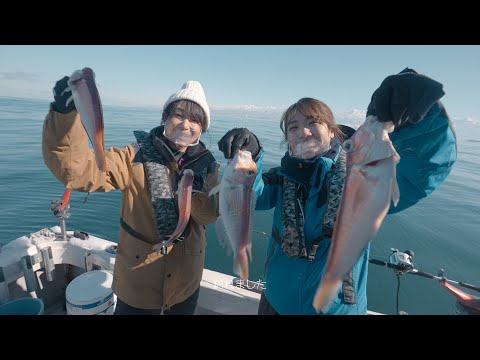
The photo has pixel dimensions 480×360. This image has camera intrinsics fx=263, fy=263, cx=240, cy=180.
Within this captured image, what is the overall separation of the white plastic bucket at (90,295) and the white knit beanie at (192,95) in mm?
2926

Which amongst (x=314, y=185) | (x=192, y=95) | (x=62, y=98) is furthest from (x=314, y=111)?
(x=62, y=98)

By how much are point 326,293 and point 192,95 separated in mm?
2251

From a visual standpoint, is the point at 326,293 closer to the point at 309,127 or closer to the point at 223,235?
the point at 223,235

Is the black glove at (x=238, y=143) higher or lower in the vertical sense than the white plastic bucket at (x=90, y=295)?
higher

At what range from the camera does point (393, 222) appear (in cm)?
954

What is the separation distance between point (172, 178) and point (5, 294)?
360cm

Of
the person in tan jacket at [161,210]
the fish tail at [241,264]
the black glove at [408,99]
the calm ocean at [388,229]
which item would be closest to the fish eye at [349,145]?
the black glove at [408,99]

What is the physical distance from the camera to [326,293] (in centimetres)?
164

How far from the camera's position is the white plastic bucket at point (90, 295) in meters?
3.76

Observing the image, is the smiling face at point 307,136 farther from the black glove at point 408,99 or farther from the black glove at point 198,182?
the black glove at point 198,182

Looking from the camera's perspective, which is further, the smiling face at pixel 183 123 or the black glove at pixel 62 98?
the smiling face at pixel 183 123

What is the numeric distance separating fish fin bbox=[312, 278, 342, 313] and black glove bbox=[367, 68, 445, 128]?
3.65 ft

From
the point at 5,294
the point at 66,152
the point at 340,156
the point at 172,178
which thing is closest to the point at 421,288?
the point at 340,156
